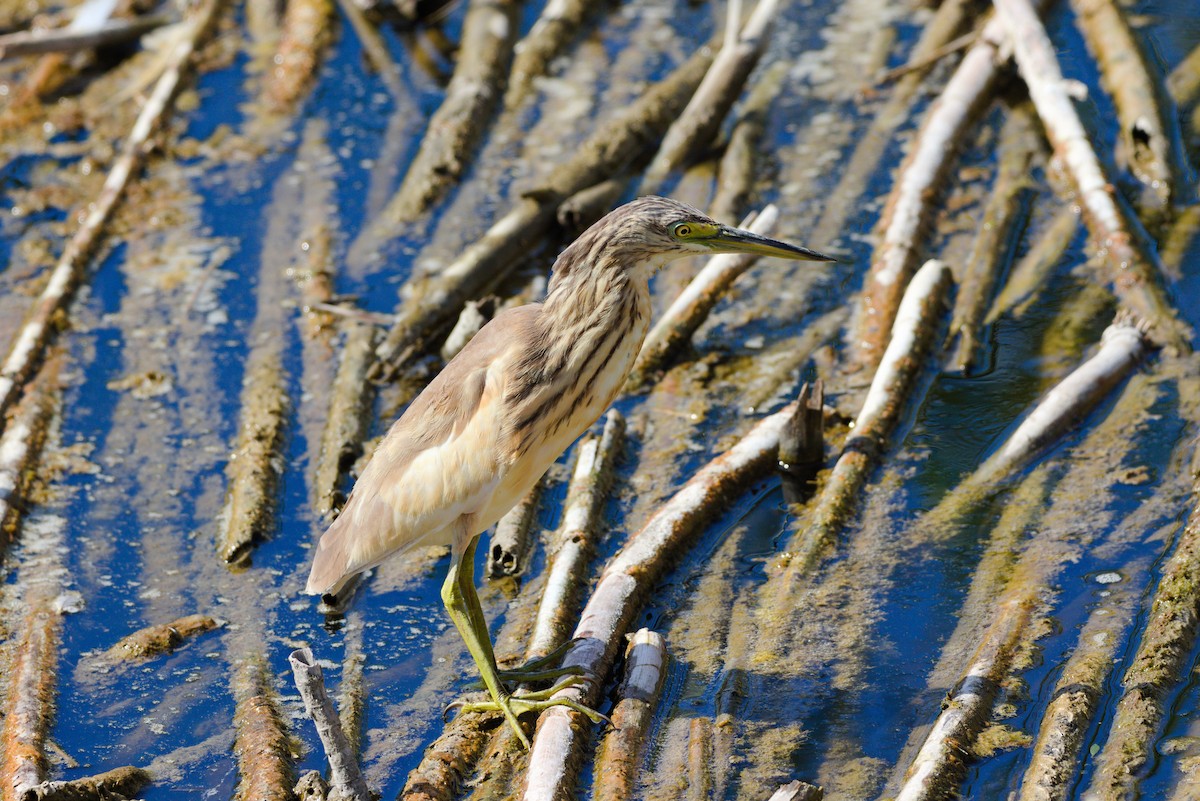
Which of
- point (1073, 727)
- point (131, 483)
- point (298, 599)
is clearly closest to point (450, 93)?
point (131, 483)

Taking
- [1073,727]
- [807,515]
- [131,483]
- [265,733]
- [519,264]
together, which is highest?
[519,264]

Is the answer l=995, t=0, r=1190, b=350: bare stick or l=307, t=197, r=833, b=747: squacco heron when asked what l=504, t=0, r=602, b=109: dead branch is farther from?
l=307, t=197, r=833, b=747: squacco heron

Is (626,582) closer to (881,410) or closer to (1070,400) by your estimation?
(881,410)

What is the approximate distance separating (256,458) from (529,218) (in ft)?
7.42

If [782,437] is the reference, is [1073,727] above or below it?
below

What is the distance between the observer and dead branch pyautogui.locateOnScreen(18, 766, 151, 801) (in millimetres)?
4094

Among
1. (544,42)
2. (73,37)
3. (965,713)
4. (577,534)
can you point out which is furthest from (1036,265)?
(73,37)

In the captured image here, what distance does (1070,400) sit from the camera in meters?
5.57

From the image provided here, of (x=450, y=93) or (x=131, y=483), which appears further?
(x=450, y=93)

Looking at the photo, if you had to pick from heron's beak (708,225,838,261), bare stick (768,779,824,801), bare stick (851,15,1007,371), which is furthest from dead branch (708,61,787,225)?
bare stick (768,779,824,801)

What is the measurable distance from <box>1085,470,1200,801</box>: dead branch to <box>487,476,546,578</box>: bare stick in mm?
2259

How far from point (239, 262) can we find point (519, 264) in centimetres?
161

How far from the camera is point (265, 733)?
445 cm

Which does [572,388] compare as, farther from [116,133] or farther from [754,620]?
[116,133]
